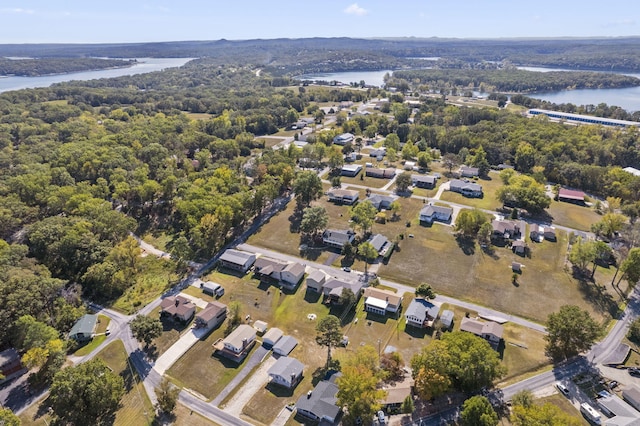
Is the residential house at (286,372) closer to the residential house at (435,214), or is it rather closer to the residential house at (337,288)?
the residential house at (337,288)

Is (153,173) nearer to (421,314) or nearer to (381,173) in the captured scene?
(381,173)

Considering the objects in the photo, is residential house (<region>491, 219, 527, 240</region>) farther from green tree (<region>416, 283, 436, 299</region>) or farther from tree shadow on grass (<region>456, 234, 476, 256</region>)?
green tree (<region>416, 283, 436, 299</region>)

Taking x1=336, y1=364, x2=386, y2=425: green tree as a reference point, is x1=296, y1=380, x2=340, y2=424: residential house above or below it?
below

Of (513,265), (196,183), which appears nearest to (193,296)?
(196,183)

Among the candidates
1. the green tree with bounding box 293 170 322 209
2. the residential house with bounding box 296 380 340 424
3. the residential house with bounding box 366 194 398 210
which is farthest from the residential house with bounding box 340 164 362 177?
the residential house with bounding box 296 380 340 424

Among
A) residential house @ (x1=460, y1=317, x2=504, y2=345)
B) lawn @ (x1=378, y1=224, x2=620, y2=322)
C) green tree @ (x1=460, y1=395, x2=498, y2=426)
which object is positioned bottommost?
lawn @ (x1=378, y1=224, x2=620, y2=322)
